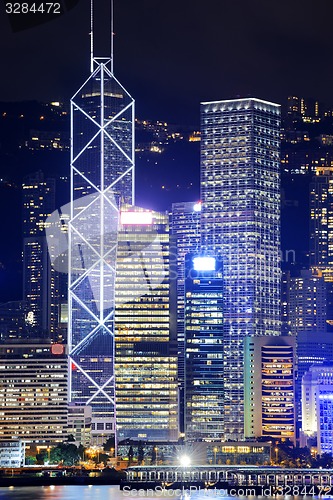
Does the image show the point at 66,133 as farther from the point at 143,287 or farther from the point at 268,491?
the point at 268,491

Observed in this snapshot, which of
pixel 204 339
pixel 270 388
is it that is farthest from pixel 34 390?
pixel 270 388

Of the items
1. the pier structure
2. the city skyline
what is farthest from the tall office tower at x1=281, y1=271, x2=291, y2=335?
the pier structure

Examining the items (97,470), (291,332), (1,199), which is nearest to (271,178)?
(291,332)

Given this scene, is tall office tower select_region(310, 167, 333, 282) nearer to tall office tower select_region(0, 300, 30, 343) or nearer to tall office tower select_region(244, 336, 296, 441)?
tall office tower select_region(244, 336, 296, 441)

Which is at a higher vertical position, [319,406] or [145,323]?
[145,323]

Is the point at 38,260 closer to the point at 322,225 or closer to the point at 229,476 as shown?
the point at 322,225
